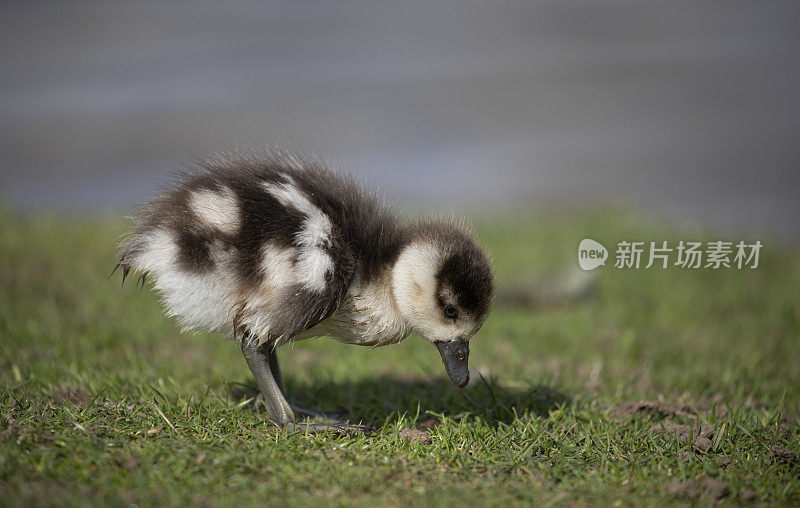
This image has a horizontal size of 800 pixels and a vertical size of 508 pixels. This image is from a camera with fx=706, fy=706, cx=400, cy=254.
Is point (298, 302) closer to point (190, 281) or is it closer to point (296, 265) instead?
point (296, 265)

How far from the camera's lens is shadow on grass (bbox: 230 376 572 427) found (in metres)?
4.06

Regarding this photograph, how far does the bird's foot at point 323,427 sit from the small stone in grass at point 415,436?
0.56ft

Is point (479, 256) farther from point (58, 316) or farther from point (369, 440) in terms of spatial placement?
point (58, 316)

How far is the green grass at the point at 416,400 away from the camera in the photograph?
10.0 feet

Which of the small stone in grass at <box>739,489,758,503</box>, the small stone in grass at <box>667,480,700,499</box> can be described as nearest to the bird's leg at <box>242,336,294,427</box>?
the small stone in grass at <box>667,480,700,499</box>

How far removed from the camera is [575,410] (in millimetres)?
4168

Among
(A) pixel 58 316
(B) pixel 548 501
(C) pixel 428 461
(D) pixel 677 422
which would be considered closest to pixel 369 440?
(C) pixel 428 461

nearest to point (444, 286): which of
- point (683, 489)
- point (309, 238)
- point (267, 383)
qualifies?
point (309, 238)

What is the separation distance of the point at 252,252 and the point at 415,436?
124 cm

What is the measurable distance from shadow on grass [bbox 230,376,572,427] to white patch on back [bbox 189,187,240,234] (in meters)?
1.16

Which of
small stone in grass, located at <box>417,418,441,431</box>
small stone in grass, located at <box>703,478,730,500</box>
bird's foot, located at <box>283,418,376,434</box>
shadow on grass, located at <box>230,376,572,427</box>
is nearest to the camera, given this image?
small stone in grass, located at <box>703,478,730,500</box>

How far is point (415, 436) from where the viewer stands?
3592 mm

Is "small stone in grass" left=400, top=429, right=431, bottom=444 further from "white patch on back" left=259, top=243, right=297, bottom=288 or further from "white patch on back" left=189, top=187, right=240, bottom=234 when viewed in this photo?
"white patch on back" left=189, top=187, right=240, bottom=234

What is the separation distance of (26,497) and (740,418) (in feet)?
11.9
